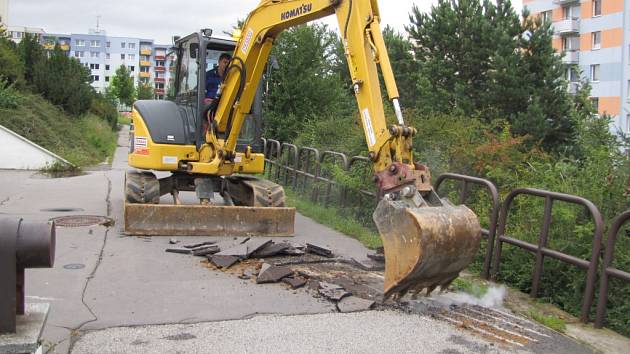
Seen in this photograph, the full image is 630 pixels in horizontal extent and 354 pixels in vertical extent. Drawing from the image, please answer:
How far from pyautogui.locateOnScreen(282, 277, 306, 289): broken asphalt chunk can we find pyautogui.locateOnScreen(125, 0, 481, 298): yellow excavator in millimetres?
1307

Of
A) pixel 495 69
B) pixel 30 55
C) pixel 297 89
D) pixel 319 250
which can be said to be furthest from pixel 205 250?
pixel 30 55

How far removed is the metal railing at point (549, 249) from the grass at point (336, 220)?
224cm

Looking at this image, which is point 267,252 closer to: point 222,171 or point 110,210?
point 222,171

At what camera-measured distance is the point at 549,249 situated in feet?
20.9

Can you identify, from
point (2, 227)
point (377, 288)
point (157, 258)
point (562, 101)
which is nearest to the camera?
point (2, 227)

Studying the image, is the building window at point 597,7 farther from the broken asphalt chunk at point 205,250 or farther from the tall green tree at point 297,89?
the broken asphalt chunk at point 205,250

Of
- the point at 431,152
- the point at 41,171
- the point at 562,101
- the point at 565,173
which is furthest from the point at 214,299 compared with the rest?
the point at 562,101

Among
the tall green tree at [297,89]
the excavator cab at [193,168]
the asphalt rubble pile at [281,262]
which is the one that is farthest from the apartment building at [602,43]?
the asphalt rubble pile at [281,262]

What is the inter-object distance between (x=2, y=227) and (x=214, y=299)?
2.72 metres

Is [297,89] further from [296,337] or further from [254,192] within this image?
[296,337]

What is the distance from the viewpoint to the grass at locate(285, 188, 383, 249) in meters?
9.52

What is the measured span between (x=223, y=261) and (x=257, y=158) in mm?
3458

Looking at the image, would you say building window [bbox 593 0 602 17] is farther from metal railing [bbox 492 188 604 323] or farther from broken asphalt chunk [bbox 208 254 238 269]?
broken asphalt chunk [bbox 208 254 238 269]

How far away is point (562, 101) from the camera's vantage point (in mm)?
21031
